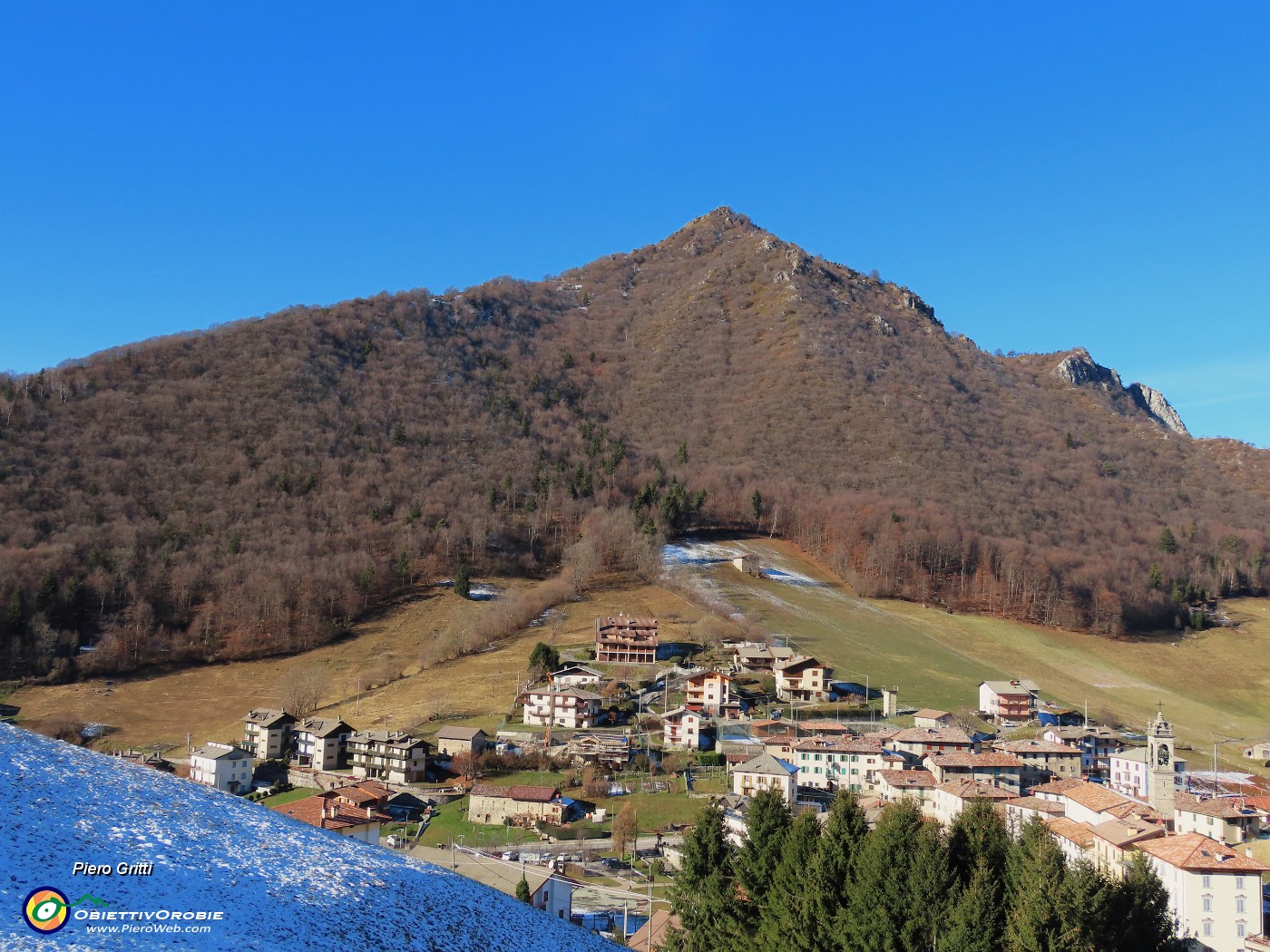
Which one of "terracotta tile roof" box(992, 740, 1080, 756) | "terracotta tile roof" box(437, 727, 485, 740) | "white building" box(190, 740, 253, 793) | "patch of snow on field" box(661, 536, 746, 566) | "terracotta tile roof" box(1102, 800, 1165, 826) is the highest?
"patch of snow on field" box(661, 536, 746, 566)

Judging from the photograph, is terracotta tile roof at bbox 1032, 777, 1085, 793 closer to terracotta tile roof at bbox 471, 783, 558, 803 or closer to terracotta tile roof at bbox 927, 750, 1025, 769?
terracotta tile roof at bbox 927, 750, 1025, 769

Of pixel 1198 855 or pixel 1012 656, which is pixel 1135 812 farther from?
pixel 1012 656

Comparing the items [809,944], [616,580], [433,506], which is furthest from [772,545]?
[809,944]

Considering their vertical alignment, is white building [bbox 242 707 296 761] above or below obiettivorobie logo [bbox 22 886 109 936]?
below

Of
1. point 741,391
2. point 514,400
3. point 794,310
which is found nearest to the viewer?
point 514,400

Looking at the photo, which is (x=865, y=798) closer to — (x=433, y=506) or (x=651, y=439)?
(x=433, y=506)

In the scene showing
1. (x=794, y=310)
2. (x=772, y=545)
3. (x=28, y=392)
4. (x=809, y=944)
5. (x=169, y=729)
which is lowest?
(x=169, y=729)

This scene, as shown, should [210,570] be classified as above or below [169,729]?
above

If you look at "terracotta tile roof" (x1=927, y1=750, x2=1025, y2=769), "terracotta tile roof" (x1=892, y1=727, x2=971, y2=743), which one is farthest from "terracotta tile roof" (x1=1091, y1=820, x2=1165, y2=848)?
"terracotta tile roof" (x1=892, y1=727, x2=971, y2=743)
